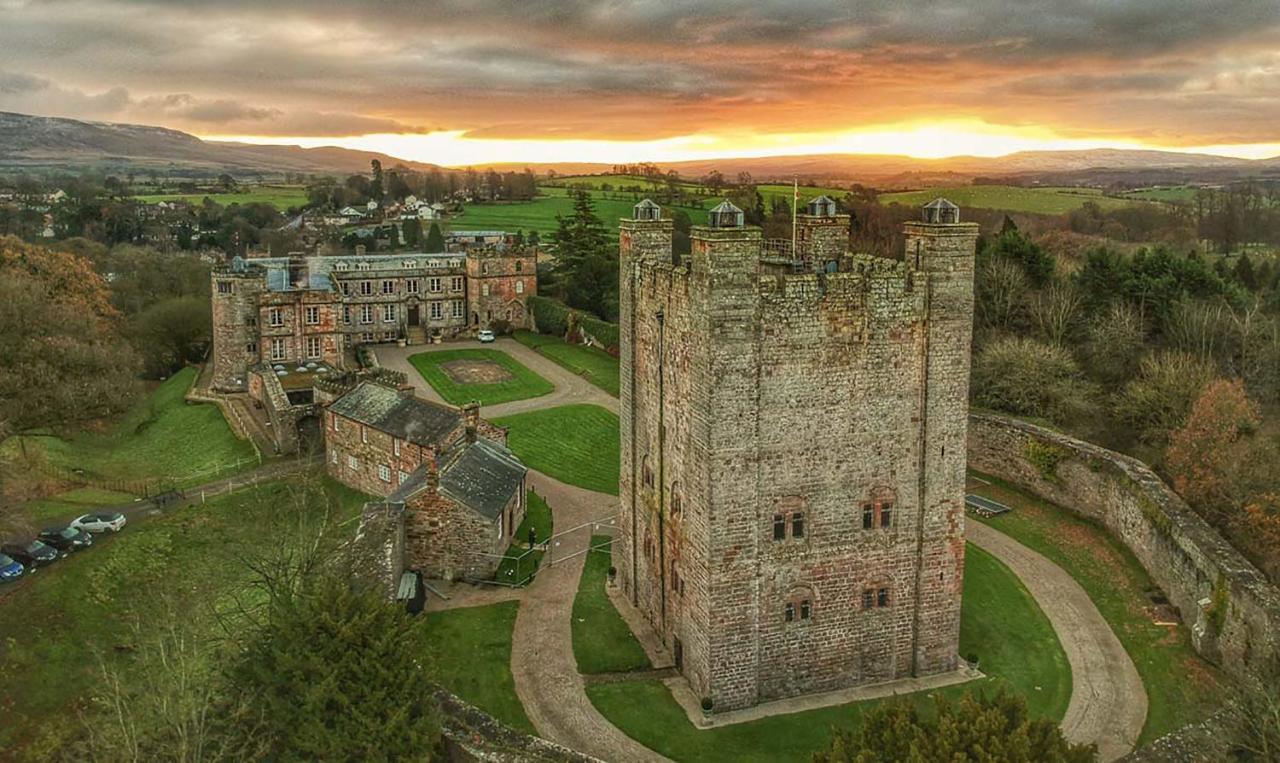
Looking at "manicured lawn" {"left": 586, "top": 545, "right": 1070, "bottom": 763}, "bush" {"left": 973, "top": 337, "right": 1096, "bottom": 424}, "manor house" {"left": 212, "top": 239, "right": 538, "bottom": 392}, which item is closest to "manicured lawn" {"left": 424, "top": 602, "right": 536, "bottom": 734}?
"manicured lawn" {"left": 586, "top": 545, "right": 1070, "bottom": 763}

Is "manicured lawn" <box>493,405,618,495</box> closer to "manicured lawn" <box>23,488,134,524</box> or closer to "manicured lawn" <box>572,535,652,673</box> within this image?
"manicured lawn" <box>572,535,652,673</box>

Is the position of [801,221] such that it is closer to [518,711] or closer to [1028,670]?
[1028,670]

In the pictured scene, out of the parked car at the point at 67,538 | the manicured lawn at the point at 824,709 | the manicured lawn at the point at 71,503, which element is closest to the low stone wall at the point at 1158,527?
the manicured lawn at the point at 824,709

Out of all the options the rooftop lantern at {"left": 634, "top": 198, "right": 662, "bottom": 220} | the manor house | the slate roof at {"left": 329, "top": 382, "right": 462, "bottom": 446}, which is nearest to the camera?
the rooftop lantern at {"left": 634, "top": 198, "right": 662, "bottom": 220}

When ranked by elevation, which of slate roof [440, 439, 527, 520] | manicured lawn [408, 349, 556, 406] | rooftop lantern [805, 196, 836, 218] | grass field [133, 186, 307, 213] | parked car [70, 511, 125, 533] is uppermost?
grass field [133, 186, 307, 213]

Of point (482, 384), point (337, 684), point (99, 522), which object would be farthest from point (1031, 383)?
point (99, 522)

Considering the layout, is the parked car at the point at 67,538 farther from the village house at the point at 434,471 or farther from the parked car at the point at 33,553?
the village house at the point at 434,471
